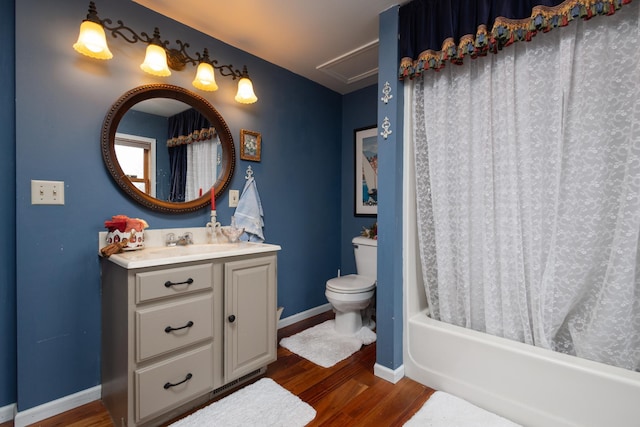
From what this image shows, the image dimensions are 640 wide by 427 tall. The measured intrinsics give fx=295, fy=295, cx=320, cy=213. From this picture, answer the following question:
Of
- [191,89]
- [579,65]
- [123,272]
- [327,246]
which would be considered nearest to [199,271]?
[123,272]

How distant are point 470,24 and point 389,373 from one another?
205 cm

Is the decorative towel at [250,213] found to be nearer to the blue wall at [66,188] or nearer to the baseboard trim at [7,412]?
the blue wall at [66,188]

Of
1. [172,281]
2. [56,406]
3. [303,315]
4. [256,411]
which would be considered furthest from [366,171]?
[56,406]

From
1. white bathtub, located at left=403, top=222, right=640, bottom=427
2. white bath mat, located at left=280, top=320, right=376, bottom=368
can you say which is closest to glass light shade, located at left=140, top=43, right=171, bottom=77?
white bathtub, located at left=403, top=222, right=640, bottom=427

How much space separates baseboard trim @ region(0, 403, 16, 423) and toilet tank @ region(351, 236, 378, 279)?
2.31 meters

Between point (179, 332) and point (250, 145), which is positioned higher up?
point (250, 145)

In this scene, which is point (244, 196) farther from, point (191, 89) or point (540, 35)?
point (540, 35)

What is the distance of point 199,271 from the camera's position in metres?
1.53

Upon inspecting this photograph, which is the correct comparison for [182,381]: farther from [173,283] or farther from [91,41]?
[91,41]

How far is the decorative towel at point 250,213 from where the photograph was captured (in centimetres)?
227

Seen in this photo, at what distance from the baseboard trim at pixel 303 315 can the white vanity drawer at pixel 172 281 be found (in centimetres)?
125

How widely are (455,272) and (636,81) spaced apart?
117 centimetres

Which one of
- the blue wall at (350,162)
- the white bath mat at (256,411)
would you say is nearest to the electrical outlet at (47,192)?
the white bath mat at (256,411)

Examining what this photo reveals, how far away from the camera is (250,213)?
90.6 inches
